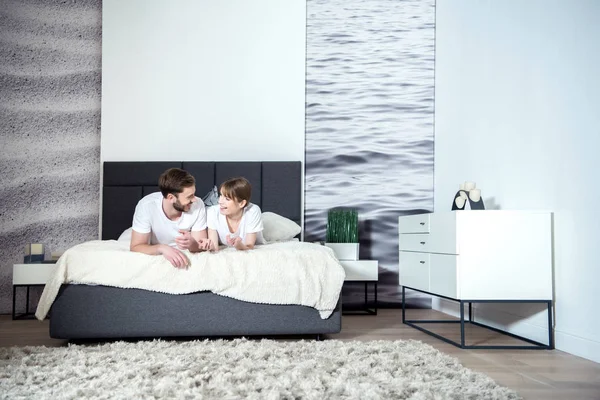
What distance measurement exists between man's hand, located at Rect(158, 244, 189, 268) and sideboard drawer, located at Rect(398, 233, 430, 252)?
1440 mm

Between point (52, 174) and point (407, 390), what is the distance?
353cm

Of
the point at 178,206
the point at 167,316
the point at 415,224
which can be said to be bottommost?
the point at 167,316

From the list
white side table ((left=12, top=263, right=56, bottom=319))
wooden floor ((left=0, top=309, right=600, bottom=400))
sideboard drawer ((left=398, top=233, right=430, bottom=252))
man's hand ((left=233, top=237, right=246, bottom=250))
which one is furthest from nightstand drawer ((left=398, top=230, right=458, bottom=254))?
white side table ((left=12, top=263, right=56, bottom=319))

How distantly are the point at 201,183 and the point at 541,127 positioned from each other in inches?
97.5

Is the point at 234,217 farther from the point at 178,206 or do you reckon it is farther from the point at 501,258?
the point at 501,258

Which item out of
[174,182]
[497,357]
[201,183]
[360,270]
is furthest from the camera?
[201,183]

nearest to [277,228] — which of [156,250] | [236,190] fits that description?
[236,190]

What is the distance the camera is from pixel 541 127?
3004 millimetres

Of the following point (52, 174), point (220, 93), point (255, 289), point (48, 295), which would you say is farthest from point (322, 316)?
point (52, 174)

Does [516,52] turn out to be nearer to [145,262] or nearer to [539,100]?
[539,100]

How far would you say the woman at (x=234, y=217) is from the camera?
3.04 meters

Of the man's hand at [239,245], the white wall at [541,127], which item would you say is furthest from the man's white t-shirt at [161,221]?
the white wall at [541,127]

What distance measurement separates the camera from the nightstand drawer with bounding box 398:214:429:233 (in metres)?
3.31

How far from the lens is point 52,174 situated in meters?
4.36
